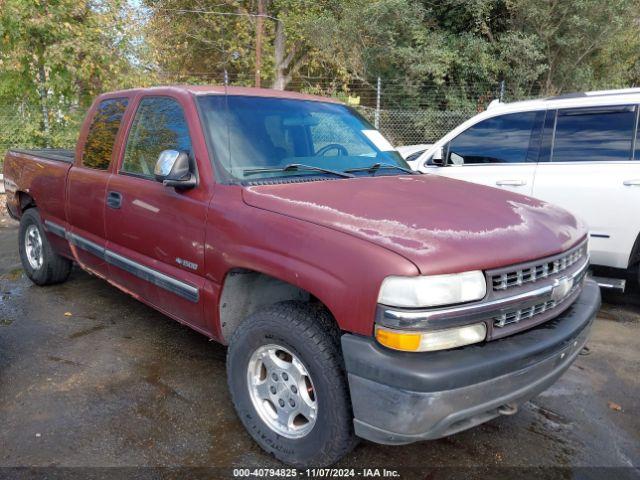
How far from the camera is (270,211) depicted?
2.54m

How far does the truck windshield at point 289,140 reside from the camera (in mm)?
3039

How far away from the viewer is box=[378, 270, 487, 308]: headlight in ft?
6.64

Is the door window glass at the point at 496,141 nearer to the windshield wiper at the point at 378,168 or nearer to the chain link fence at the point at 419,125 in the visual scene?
the windshield wiper at the point at 378,168

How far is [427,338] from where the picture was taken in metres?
2.07

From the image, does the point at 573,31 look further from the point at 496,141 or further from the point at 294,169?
the point at 294,169

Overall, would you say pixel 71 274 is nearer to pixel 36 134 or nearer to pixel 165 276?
pixel 165 276

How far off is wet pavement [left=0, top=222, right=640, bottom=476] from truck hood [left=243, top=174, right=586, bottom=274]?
1.12 metres

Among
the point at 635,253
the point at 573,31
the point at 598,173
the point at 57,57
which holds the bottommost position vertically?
the point at 635,253

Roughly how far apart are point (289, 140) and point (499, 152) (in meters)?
2.87

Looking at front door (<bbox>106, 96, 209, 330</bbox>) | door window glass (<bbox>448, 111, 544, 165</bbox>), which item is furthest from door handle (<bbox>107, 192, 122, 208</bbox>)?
door window glass (<bbox>448, 111, 544, 165</bbox>)

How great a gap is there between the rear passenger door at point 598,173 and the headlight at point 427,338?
3182 millimetres

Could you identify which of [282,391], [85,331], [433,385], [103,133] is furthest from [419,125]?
[433,385]

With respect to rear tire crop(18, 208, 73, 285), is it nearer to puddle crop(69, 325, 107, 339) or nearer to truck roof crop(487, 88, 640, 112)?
puddle crop(69, 325, 107, 339)

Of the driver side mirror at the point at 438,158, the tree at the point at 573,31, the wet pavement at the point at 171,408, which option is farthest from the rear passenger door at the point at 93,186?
the tree at the point at 573,31
